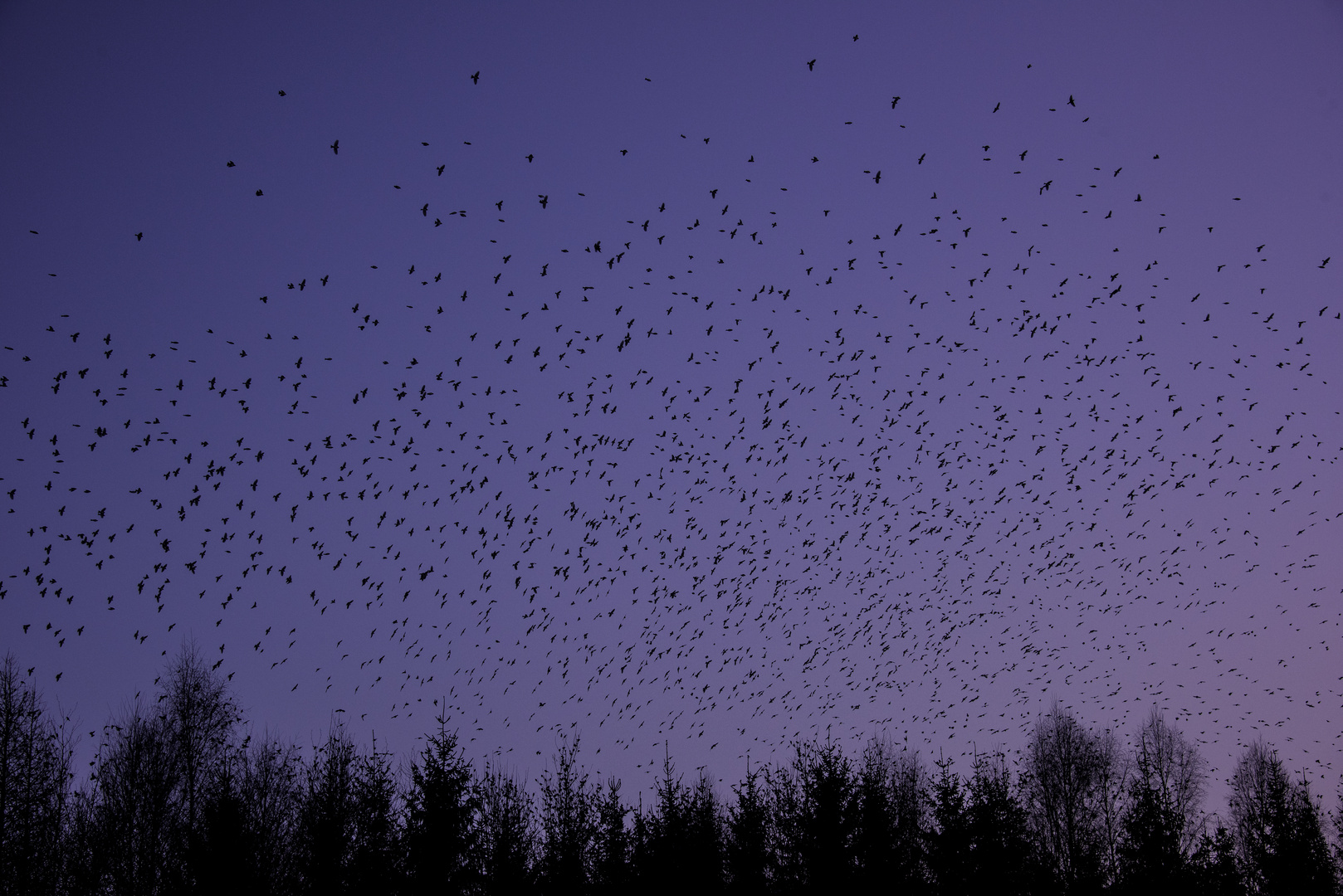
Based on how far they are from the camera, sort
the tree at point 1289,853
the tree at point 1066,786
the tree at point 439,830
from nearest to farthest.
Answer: the tree at point 439,830 < the tree at point 1289,853 < the tree at point 1066,786

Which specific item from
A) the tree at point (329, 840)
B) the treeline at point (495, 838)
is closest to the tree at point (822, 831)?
the treeline at point (495, 838)

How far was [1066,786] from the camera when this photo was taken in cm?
4728

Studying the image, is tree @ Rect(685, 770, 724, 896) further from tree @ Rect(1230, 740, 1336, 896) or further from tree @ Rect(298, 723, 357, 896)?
tree @ Rect(1230, 740, 1336, 896)

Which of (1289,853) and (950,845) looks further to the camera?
(1289,853)

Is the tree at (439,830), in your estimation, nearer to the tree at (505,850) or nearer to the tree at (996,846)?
the tree at (505,850)

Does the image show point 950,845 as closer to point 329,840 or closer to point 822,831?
point 822,831

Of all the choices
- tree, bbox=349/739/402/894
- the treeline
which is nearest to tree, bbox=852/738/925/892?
the treeline

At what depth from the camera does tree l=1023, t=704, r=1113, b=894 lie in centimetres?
4406

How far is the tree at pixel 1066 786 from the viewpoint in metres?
44.1

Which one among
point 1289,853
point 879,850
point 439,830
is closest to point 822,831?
point 879,850

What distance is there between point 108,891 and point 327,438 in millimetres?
15986

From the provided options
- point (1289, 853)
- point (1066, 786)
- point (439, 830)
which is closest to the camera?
point (439, 830)

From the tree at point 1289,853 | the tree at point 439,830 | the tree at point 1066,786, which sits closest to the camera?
the tree at point 439,830

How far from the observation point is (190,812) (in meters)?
30.0
